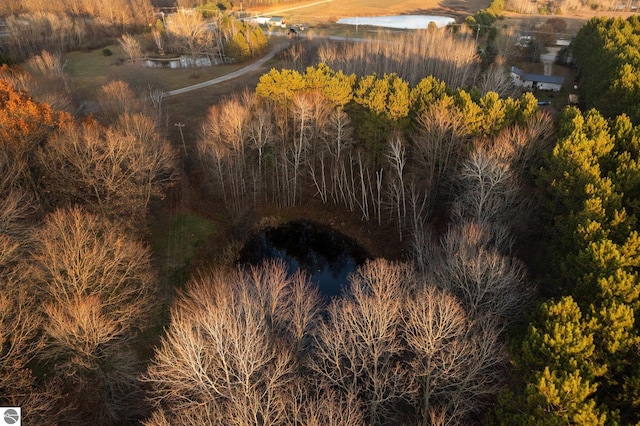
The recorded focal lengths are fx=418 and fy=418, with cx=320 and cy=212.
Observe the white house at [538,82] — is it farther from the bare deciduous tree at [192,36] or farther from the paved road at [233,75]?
the bare deciduous tree at [192,36]

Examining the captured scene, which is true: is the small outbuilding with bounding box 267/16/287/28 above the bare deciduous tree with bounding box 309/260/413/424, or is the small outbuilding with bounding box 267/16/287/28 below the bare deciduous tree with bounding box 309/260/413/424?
above

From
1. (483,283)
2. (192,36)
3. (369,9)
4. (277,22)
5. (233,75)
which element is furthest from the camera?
(369,9)

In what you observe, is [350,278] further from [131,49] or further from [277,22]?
[277,22]

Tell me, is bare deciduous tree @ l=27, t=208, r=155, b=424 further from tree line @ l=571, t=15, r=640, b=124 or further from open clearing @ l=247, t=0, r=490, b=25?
open clearing @ l=247, t=0, r=490, b=25

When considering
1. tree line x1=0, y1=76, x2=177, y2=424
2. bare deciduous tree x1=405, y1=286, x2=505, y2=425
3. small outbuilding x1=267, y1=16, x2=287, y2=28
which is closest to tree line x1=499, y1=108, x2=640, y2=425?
bare deciduous tree x1=405, y1=286, x2=505, y2=425

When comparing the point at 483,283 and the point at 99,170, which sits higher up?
the point at 99,170

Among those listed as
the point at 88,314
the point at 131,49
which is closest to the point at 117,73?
the point at 131,49

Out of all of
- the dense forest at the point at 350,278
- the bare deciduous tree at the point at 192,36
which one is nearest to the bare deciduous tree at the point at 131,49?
the bare deciduous tree at the point at 192,36
